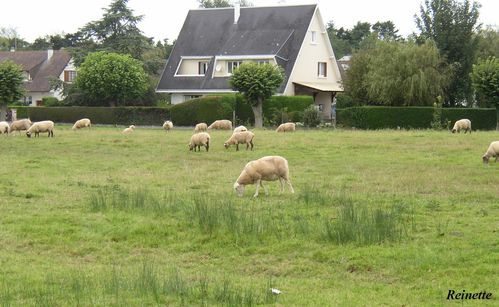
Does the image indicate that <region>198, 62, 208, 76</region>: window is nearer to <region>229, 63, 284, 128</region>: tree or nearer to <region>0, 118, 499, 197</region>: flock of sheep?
<region>229, 63, 284, 128</region>: tree

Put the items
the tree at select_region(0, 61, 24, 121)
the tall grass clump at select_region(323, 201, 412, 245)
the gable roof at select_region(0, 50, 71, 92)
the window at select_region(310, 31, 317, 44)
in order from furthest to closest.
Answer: the gable roof at select_region(0, 50, 71, 92)
the window at select_region(310, 31, 317, 44)
the tree at select_region(0, 61, 24, 121)
the tall grass clump at select_region(323, 201, 412, 245)

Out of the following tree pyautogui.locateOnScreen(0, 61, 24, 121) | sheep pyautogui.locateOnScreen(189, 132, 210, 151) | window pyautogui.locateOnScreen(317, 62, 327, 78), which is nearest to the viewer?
sheep pyautogui.locateOnScreen(189, 132, 210, 151)

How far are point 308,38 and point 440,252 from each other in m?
62.9

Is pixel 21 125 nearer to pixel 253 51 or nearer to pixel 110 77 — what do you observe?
pixel 110 77

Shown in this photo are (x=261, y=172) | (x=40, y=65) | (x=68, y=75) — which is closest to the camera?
(x=261, y=172)

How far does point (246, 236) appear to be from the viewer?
14719 millimetres

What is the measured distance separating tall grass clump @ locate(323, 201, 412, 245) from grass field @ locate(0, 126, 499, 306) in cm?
3

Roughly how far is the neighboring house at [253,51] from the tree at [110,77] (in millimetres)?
5286

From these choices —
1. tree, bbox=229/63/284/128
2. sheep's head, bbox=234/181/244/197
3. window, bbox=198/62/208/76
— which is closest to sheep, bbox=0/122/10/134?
tree, bbox=229/63/284/128

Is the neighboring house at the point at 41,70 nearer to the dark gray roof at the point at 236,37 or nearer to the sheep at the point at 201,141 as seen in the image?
the dark gray roof at the point at 236,37

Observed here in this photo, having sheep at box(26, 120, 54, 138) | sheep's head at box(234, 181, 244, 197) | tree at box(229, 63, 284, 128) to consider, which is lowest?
sheep's head at box(234, 181, 244, 197)

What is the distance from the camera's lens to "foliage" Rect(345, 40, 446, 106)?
59281 millimetres

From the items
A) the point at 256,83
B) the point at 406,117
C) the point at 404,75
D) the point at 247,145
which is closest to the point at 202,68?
the point at 256,83

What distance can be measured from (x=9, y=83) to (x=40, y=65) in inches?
1538
